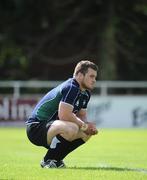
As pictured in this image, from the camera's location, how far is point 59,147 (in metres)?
11.7

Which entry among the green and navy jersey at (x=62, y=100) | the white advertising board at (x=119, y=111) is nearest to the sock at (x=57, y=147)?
the green and navy jersey at (x=62, y=100)

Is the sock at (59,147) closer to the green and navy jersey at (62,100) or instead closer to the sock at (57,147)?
the sock at (57,147)

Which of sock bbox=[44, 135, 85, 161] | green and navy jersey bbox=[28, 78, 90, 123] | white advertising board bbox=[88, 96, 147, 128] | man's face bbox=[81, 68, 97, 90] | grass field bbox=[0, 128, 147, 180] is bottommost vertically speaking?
white advertising board bbox=[88, 96, 147, 128]

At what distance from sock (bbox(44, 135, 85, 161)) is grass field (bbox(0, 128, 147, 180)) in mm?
257

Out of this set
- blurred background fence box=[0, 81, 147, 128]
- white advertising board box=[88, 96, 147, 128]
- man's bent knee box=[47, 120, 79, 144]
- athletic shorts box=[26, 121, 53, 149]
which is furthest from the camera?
white advertising board box=[88, 96, 147, 128]

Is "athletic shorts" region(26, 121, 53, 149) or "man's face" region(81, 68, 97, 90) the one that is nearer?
"man's face" region(81, 68, 97, 90)

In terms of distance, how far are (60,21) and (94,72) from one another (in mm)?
27419

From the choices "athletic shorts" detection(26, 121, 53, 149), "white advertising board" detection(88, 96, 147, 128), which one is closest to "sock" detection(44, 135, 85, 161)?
"athletic shorts" detection(26, 121, 53, 149)

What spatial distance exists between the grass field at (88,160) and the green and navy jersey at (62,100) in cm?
79

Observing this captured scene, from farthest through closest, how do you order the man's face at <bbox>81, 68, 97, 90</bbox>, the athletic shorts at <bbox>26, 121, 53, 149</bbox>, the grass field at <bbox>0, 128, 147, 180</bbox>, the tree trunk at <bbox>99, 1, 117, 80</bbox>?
the tree trunk at <bbox>99, 1, 117, 80</bbox>, the athletic shorts at <bbox>26, 121, 53, 149</bbox>, the man's face at <bbox>81, 68, 97, 90</bbox>, the grass field at <bbox>0, 128, 147, 180</bbox>

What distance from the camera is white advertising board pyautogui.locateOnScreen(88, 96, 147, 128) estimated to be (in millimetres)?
28656

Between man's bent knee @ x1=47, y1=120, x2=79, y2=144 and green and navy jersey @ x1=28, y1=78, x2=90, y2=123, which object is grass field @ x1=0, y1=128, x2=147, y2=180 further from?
green and navy jersey @ x1=28, y1=78, x2=90, y2=123

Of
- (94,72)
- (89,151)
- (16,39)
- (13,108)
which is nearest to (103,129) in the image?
(13,108)

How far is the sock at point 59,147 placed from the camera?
11.6m
